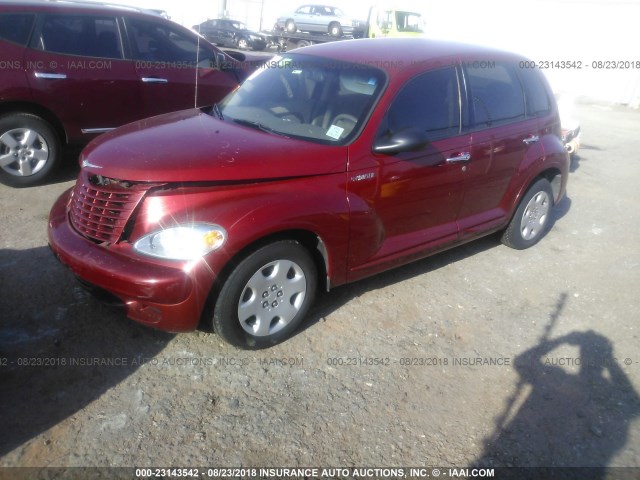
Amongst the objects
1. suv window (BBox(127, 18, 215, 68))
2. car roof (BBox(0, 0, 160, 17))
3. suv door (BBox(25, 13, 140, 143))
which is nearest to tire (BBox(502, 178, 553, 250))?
suv window (BBox(127, 18, 215, 68))

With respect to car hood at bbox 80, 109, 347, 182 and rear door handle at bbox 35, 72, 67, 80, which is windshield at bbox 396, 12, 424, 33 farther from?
car hood at bbox 80, 109, 347, 182

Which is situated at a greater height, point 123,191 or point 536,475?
point 123,191

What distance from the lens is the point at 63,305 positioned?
3635 millimetres

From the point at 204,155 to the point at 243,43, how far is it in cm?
2274

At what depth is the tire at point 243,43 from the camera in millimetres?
24062

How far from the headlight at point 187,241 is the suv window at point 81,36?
3.73 meters

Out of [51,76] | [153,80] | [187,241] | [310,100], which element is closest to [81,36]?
[51,76]

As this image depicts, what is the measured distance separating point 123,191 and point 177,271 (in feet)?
1.87

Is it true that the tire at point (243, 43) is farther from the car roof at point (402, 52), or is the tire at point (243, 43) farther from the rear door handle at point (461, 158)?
the rear door handle at point (461, 158)

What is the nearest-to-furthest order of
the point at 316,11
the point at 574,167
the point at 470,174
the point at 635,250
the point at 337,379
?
1. the point at 337,379
2. the point at 470,174
3. the point at 635,250
4. the point at 574,167
5. the point at 316,11

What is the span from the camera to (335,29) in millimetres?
25734

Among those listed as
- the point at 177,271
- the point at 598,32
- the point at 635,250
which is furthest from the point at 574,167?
the point at 598,32

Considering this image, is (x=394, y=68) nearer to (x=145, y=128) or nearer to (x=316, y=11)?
(x=145, y=128)

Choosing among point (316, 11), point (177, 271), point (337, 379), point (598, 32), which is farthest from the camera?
point (316, 11)
